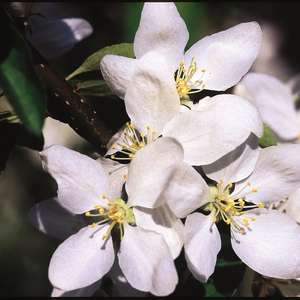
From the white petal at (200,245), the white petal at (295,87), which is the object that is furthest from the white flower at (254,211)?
the white petal at (295,87)

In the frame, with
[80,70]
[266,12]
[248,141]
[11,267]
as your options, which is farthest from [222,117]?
[266,12]

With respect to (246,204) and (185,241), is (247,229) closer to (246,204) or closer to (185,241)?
(246,204)

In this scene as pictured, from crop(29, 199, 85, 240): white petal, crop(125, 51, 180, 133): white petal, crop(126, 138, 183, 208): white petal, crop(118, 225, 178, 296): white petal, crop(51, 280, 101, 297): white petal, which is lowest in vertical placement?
crop(51, 280, 101, 297): white petal

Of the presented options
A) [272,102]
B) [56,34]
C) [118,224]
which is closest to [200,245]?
[118,224]

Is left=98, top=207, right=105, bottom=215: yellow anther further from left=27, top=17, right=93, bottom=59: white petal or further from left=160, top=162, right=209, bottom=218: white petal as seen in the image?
left=27, top=17, right=93, bottom=59: white petal

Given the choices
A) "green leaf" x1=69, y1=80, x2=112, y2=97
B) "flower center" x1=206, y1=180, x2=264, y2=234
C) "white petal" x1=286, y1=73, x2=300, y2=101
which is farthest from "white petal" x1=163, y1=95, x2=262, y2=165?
"white petal" x1=286, y1=73, x2=300, y2=101

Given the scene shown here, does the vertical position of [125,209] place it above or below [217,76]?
below
